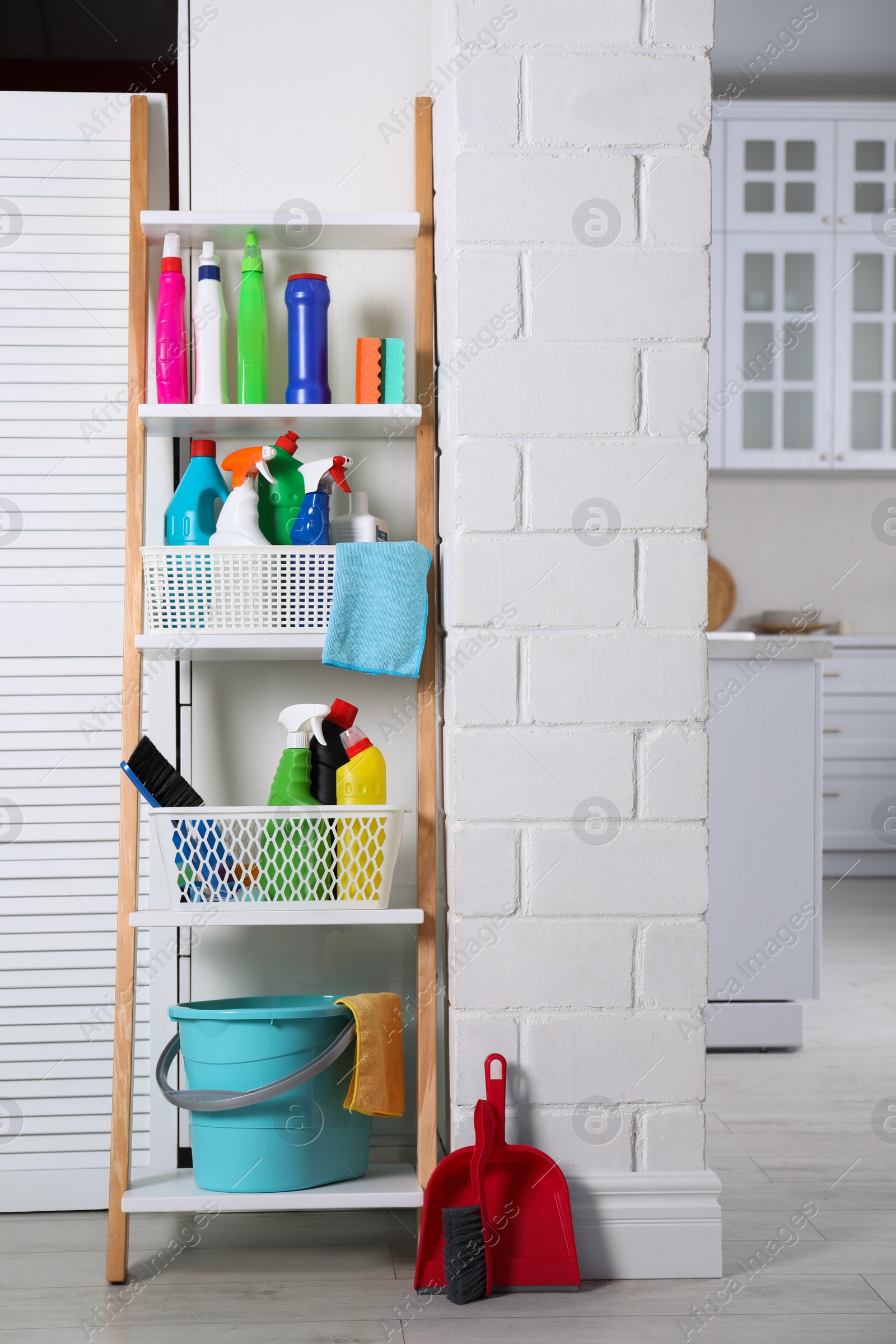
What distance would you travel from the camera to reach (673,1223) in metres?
1.47

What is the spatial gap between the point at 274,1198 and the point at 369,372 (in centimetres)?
112

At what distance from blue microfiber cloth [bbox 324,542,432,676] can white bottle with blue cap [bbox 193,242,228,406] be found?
31 cm

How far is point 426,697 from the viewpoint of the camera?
1.57 meters

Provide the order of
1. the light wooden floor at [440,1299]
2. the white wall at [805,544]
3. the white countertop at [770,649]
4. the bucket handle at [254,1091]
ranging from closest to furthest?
the light wooden floor at [440,1299]
the bucket handle at [254,1091]
the white countertop at [770,649]
the white wall at [805,544]

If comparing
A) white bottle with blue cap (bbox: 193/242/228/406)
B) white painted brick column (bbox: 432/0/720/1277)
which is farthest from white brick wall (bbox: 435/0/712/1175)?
white bottle with blue cap (bbox: 193/242/228/406)

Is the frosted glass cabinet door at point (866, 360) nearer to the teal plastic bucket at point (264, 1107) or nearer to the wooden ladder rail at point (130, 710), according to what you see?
the wooden ladder rail at point (130, 710)

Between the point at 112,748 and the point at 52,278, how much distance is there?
29.0 inches

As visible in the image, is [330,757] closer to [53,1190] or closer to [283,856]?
[283,856]

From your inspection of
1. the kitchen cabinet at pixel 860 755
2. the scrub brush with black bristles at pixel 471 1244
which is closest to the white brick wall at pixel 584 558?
the scrub brush with black bristles at pixel 471 1244

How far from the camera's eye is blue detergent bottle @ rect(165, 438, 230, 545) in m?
1.59

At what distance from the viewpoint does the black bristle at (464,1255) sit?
1369mm

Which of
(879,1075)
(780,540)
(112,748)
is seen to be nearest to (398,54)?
(112,748)

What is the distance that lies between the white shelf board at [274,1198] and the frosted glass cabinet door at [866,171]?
4.15 m

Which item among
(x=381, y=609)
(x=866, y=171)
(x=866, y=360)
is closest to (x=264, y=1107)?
(x=381, y=609)
